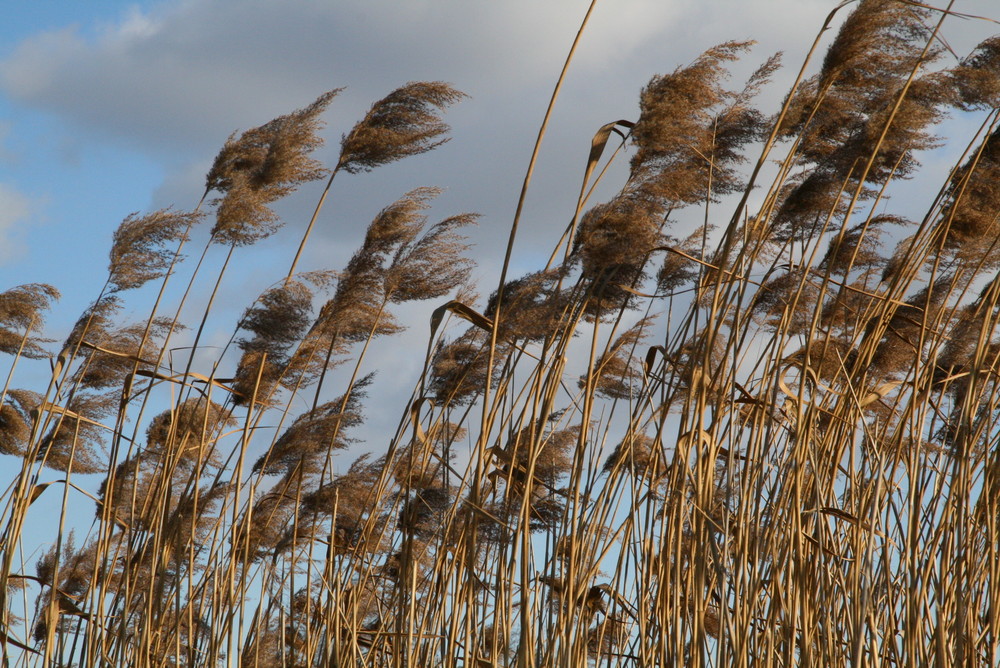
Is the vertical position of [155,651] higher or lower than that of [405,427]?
lower

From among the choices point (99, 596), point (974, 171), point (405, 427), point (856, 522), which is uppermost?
point (974, 171)

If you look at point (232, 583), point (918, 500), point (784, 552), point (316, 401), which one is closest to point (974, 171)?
point (918, 500)

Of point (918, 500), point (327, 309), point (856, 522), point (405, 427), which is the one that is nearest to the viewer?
point (918, 500)

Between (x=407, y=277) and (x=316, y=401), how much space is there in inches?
20.2

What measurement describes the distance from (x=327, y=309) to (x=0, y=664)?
4.87 feet

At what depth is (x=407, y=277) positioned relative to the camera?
3201mm

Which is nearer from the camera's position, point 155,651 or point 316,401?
point 155,651

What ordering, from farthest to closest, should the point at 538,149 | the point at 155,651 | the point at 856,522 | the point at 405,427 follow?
the point at 155,651, the point at 405,427, the point at 856,522, the point at 538,149

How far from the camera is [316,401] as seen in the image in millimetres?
3111

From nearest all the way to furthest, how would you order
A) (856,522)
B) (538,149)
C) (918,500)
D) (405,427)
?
(538,149) < (918,500) < (856,522) < (405,427)

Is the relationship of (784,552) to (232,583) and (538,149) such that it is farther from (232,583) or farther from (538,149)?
(232,583)

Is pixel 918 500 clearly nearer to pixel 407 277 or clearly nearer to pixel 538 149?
pixel 538 149

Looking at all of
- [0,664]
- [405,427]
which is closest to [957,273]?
[405,427]

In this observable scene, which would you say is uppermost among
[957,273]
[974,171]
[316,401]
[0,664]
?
[974,171]
